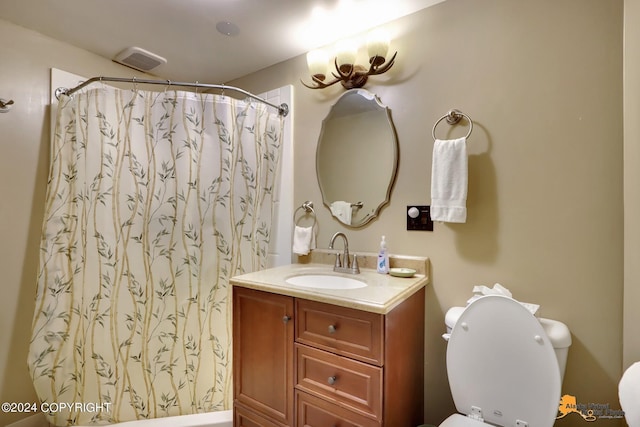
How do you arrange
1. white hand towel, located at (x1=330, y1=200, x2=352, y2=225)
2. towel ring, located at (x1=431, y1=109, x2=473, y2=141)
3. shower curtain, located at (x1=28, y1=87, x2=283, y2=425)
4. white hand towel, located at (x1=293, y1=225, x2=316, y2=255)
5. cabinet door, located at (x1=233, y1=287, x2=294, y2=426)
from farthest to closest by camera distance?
white hand towel, located at (x1=293, y1=225, x2=316, y2=255) < white hand towel, located at (x1=330, y1=200, x2=352, y2=225) < shower curtain, located at (x1=28, y1=87, x2=283, y2=425) < towel ring, located at (x1=431, y1=109, x2=473, y2=141) < cabinet door, located at (x1=233, y1=287, x2=294, y2=426)

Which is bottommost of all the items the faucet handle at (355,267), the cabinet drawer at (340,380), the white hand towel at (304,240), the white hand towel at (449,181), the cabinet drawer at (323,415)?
the cabinet drawer at (323,415)

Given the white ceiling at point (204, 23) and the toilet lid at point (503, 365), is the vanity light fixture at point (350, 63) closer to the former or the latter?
the white ceiling at point (204, 23)

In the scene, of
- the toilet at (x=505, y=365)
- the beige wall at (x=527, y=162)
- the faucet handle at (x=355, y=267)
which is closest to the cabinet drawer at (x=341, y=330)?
the toilet at (x=505, y=365)

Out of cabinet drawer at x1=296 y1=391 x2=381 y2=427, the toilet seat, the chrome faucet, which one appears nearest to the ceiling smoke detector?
the chrome faucet

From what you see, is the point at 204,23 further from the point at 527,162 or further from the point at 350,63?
the point at 527,162

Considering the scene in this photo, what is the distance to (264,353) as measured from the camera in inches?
53.8

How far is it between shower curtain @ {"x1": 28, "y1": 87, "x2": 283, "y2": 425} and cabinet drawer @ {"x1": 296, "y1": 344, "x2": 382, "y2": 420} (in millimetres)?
640

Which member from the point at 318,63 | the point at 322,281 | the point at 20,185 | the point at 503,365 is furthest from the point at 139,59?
the point at 503,365

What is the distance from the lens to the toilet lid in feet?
3.18

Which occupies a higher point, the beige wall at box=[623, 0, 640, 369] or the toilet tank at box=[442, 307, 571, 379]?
the beige wall at box=[623, 0, 640, 369]

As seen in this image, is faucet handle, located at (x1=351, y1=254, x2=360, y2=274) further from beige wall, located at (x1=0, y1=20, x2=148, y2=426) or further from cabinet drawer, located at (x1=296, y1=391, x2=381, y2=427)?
beige wall, located at (x1=0, y1=20, x2=148, y2=426)

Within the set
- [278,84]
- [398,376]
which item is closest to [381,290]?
[398,376]

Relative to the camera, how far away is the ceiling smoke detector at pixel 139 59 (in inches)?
75.6

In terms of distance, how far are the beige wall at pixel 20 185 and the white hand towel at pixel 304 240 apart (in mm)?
1501
